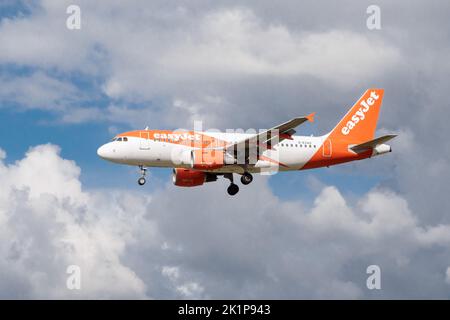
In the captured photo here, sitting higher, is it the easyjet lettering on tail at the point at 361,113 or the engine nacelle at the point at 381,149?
the easyjet lettering on tail at the point at 361,113

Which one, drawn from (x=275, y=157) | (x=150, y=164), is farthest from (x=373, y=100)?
(x=150, y=164)

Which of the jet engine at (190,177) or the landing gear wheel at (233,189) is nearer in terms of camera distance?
the jet engine at (190,177)

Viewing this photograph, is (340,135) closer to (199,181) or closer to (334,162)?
(334,162)

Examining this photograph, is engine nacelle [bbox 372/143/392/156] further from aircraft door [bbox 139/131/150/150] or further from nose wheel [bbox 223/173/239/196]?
aircraft door [bbox 139/131/150/150]

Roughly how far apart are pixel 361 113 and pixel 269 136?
1556 cm

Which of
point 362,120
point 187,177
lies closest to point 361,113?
point 362,120

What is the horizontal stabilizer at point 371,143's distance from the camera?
72844 millimetres

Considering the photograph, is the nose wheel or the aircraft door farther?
the nose wheel

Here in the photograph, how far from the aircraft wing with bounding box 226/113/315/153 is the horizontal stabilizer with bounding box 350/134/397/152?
9.34 metres

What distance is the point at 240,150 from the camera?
2805 inches

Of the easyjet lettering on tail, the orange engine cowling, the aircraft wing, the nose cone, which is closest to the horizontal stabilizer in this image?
the easyjet lettering on tail

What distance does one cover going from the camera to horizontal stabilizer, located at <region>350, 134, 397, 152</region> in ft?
239

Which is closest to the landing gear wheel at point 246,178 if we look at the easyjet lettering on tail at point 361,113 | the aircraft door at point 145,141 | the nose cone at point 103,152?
the aircraft door at point 145,141

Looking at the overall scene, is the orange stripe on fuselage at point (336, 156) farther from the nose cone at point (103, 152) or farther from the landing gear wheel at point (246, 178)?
the nose cone at point (103, 152)
